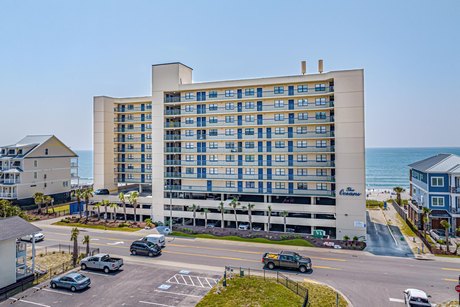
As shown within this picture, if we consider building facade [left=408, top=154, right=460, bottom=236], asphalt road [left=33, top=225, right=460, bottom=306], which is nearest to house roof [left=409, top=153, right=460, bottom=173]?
building facade [left=408, top=154, right=460, bottom=236]

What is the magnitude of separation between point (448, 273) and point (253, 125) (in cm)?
3201

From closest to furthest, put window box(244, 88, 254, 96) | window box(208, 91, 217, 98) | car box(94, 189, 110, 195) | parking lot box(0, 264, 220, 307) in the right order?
parking lot box(0, 264, 220, 307), window box(244, 88, 254, 96), window box(208, 91, 217, 98), car box(94, 189, 110, 195)

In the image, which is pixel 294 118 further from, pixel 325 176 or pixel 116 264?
pixel 116 264

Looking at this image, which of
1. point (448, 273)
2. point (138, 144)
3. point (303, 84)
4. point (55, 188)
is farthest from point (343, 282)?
point (55, 188)

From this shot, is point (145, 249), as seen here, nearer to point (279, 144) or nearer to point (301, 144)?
point (279, 144)

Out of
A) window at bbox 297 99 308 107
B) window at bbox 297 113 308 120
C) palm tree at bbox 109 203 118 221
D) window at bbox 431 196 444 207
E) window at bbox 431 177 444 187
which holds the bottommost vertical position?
palm tree at bbox 109 203 118 221

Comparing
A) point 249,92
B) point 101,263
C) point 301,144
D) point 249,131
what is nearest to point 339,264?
point 301,144

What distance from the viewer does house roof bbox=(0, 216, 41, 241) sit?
28031 mm

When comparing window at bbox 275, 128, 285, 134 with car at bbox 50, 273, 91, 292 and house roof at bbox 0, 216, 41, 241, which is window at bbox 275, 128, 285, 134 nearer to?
car at bbox 50, 273, 91, 292

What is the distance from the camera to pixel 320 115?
4875 cm

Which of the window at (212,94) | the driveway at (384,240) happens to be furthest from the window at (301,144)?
the driveway at (384,240)

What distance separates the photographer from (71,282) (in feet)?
91.3

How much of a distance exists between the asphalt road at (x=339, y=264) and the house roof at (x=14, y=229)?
11052 millimetres

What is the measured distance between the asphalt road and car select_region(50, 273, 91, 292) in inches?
318
